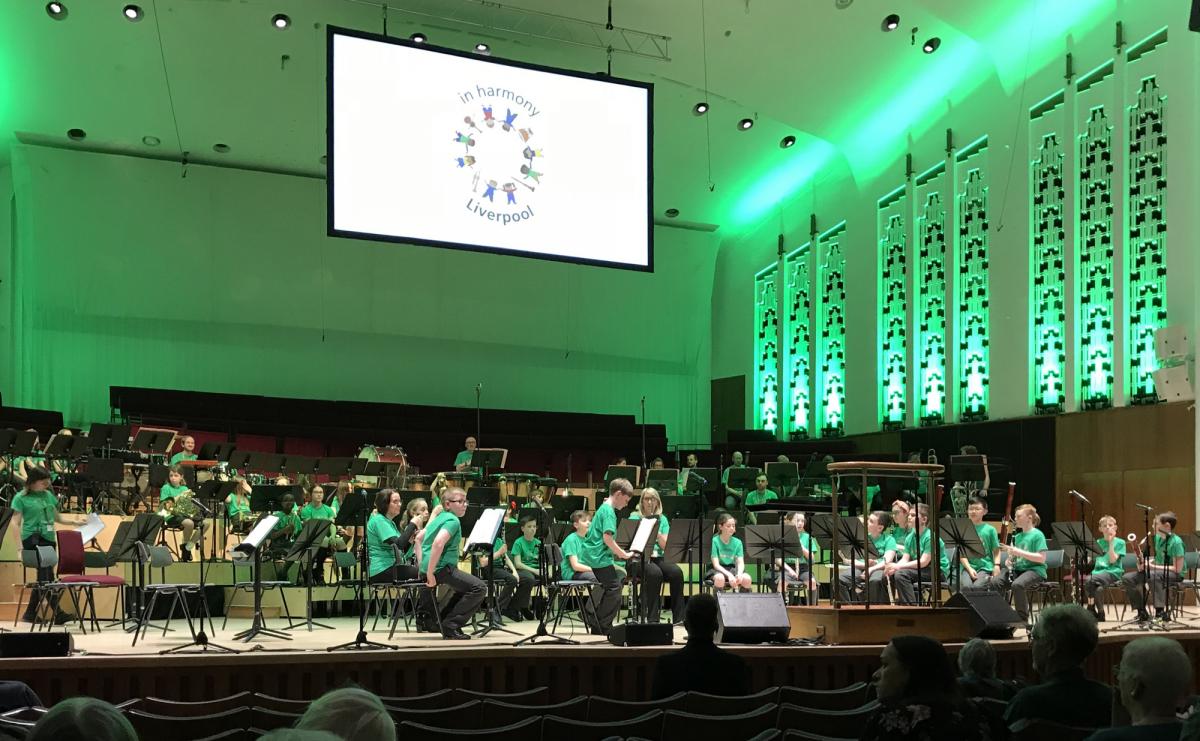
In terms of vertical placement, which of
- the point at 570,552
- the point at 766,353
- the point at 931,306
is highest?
the point at 931,306

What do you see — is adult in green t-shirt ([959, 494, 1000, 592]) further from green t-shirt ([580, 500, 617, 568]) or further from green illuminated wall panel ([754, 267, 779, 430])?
green illuminated wall panel ([754, 267, 779, 430])

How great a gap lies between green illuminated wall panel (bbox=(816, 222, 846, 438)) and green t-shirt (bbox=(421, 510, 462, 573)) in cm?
1220

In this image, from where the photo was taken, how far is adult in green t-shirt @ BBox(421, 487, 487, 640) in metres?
8.94

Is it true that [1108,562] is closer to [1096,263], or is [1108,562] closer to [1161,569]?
[1161,569]

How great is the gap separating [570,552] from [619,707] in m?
5.49

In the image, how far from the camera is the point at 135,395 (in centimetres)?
1766

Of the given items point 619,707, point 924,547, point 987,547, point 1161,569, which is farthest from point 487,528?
point 1161,569

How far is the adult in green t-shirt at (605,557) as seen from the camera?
939 centimetres

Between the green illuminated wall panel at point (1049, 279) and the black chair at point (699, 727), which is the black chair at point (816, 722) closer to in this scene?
Result: the black chair at point (699, 727)

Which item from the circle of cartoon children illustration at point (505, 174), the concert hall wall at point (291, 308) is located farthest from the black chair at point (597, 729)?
the concert hall wall at point (291, 308)

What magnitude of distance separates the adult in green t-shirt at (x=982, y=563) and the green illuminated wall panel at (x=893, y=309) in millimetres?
7622

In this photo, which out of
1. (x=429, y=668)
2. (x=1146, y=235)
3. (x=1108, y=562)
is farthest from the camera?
(x=1146, y=235)

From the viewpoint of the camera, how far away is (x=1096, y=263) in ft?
48.5

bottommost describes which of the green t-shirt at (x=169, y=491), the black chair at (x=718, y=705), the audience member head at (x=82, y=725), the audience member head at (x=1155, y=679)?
the black chair at (x=718, y=705)
